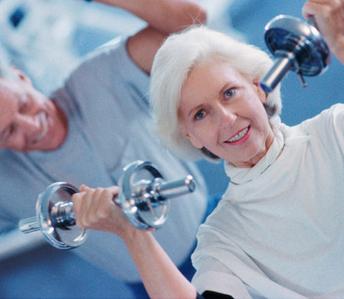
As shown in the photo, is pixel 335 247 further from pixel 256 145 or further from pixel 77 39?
pixel 77 39

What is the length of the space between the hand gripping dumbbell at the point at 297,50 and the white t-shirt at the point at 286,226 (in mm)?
292

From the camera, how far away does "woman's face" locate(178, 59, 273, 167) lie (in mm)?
1021

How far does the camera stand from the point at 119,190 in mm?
816

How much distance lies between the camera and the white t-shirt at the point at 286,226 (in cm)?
104

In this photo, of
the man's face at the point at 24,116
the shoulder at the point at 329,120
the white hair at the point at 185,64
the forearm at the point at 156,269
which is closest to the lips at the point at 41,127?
the man's face at the point at 24,116

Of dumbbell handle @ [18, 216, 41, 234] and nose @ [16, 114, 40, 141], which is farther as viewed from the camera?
nose @ [16, 114, 40, 141]

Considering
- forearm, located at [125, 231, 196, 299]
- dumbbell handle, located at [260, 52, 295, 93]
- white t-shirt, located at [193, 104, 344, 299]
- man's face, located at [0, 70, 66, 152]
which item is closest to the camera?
dumbbell handle, located at [260, 52, 295, 93]

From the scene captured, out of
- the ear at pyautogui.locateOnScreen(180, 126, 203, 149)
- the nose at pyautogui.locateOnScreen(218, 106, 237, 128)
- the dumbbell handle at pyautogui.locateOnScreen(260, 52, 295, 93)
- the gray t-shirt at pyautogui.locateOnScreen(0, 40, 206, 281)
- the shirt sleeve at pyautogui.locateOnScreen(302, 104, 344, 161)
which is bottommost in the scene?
the gray t-shirt at pyautogui.locateOnScreen(0, 40, 206, 281)

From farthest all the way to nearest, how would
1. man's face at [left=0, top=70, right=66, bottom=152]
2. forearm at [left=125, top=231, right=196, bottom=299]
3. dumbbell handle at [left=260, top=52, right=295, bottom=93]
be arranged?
man's face at [left=0, top=70, right=66, bottom=152]
forearm at [left=125, top=231, right=196, bottom=299]
dumbbell handle at [left=260, top=52, right=295, bottom=93]

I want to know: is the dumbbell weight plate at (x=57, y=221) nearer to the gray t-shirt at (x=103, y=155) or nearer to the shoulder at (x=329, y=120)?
the gray t-shirt at (x=103, y=155)

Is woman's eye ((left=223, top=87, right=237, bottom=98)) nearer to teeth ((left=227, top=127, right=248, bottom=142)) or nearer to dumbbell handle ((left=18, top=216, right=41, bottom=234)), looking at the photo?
teeth ((left=227, top=127, right=248, bottom=142))

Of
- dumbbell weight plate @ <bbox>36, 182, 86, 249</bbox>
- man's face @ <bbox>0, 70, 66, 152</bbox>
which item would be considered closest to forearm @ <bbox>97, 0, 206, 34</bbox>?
man's face @ <bbox>0, 70, 66, 152</bbox>

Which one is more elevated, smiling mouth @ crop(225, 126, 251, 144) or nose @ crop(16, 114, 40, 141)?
smiling mouth @ crop(225, 126, 251, 144)

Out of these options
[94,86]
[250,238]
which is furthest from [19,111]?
[250,238]
